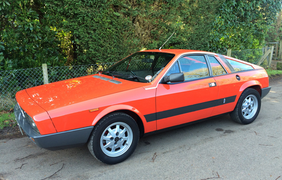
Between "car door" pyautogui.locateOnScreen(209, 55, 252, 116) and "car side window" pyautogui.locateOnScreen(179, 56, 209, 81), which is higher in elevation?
"car side window" pyautogui.locateOnScreen(179, 56, 209, 81)

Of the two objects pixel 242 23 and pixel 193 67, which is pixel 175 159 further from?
pixel 242 23

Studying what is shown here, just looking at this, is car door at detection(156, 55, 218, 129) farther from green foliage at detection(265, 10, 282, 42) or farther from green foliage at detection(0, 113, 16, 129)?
green foliage at detection(265, 10, 282, 42)

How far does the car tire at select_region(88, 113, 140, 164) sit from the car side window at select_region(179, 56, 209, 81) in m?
1.24

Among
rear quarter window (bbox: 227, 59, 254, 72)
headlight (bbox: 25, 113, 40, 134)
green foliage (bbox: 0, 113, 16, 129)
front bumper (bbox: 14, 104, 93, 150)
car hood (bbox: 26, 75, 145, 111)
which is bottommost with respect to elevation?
green foliage (bbox: 0, 113, 16, 129)

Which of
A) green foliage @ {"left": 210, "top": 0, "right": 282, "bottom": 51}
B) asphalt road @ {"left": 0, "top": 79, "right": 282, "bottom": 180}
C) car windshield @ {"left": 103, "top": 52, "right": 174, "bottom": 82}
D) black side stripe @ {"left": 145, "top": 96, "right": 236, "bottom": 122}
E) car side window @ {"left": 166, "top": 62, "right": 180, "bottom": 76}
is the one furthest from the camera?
green foliage @ {"left": 210, "top": 0, "right": 282, "bottom": 51}

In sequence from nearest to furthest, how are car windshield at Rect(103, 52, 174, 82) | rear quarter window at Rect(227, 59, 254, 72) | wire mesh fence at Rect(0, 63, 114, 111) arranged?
car windshield at Rect(103, 52, 174, 82)
rear quarter window at Rect(227, 59, 254, 72)
wire mesh fence at Rect(0, 63, 114, 111)

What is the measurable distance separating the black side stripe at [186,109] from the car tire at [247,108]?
0.28 metres

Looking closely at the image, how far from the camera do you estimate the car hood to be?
2.71 metres

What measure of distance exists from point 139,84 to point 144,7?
391cm

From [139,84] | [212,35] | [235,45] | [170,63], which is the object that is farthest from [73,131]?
[235,45]

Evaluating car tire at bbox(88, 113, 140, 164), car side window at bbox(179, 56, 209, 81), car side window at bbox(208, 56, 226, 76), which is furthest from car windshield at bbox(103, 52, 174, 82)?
car side window at bbox(208, 56, 226, 76)

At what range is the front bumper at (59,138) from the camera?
2.45 m

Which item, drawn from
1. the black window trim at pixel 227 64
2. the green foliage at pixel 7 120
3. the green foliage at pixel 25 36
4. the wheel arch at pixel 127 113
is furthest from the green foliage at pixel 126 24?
the wheel arch at pixel 127 113

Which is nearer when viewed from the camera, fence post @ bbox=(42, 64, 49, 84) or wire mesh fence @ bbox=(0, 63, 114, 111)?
wire mesh fence @ bbox=(0, 63, 114, 111)
